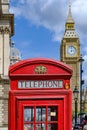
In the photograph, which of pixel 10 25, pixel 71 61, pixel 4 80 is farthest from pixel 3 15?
pixel 71 61

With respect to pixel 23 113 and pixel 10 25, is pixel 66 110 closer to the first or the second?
pixel 23 113

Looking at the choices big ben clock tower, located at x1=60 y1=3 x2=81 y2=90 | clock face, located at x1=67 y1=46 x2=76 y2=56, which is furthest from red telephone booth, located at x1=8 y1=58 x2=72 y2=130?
clock face, located at x1=67 y1=46 x2=76 y2=56

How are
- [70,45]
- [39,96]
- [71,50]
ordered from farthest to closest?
[71,50], [70,45], [39,96]

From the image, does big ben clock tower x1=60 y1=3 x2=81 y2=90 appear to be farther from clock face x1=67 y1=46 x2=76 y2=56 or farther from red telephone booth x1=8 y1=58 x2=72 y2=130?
red telephone booth x1=8 y1=58 x2=72 y2=130

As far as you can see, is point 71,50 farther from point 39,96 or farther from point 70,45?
point 39,96

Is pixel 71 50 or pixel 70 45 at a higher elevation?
pixel 70 45

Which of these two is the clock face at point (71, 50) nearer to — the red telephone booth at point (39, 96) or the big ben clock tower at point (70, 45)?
the big ben clock tower at point (70, 45)

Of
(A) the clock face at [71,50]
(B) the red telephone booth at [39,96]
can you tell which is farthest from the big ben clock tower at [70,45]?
(B) the red telephone booth at [39,96]

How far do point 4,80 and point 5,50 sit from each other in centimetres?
477

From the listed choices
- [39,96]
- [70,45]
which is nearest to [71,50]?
[70,45]

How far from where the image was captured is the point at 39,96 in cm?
867

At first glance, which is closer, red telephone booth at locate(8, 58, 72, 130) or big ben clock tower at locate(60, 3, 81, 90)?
red telephone booth at locate(8, 58, 72, 130)

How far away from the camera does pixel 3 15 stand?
5597cm

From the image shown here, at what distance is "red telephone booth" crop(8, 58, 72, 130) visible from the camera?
860 cm
